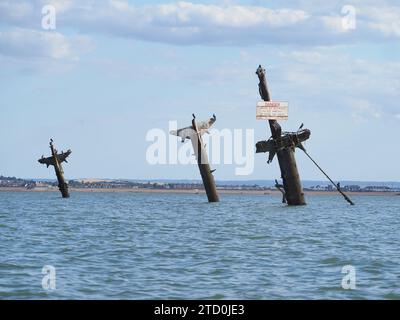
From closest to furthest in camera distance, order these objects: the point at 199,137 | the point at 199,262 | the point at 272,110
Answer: the point at 199,262, the point at 272,110, the point at 199,137

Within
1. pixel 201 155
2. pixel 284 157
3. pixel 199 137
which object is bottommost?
pixel 284 157

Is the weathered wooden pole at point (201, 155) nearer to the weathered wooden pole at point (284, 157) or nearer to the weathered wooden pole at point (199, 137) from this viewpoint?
the weathered wooden pole at point (199, 137)

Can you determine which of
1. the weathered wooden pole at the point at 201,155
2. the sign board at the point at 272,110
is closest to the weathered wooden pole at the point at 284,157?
the sign board at the point at 272,110

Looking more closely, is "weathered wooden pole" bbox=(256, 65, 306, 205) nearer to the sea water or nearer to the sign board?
the sign board

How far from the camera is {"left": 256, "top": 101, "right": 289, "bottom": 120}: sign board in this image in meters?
43.2

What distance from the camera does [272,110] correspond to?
43.2 m

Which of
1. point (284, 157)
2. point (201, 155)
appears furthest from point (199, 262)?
point (201, 155)

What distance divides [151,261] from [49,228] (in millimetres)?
13132

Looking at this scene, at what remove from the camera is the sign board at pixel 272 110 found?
43156 millimetres

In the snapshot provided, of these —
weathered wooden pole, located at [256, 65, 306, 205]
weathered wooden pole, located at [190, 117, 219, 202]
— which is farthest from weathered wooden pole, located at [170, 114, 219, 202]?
weathered wooden pole, located at [256, 65, 306, 205]

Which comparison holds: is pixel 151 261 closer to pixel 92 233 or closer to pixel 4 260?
pixel 4 260

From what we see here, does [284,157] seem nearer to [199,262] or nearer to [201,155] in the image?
[201,155]

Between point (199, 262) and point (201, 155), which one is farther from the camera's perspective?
point (201, 155)
